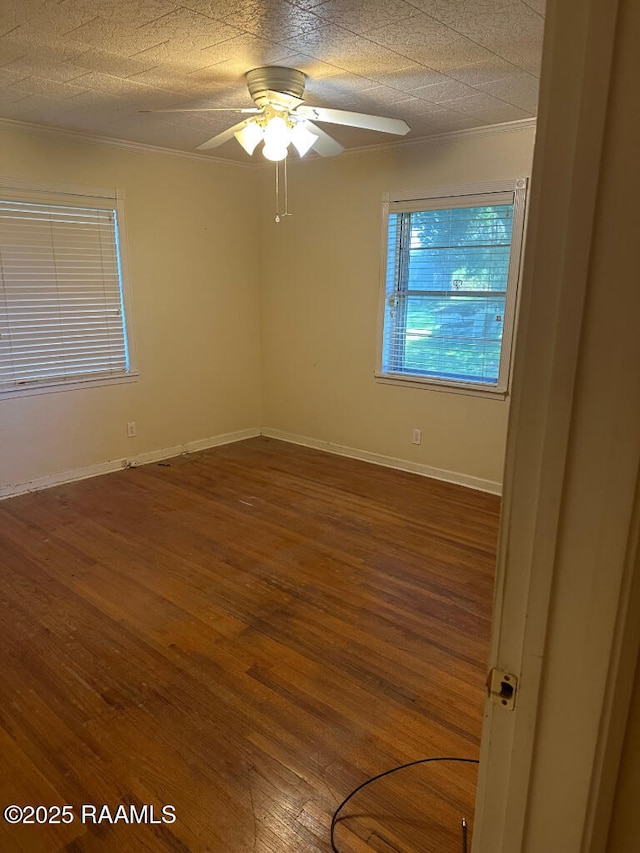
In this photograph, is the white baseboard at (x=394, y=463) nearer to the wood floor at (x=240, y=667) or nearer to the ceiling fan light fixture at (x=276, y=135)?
the wood floor at (x=240, y=667)

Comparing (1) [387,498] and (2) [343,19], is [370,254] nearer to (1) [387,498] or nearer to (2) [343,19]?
(1) [387,498]

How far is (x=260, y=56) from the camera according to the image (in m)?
2.43

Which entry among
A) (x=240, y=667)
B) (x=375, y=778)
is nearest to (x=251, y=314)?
(x=240, y=667)

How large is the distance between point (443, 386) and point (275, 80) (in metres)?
2.38

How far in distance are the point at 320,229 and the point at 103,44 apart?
8.24 ft

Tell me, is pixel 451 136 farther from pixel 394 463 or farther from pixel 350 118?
pixel 394 463

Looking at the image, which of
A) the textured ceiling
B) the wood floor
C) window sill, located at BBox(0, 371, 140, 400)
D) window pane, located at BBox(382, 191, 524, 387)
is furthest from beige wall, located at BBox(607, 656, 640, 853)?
window sill, located at BBox(0, 371, 140, 400)

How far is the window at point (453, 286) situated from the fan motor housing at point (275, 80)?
1607mm

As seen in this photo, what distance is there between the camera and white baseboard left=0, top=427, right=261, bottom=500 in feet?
13.1

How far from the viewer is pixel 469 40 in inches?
88.7

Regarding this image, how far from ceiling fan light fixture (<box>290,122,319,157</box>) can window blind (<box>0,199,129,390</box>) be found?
1.97 meters

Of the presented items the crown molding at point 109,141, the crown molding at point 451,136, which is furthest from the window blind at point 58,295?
the crown molding at point 451,136

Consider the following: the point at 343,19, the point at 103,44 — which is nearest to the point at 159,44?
the point at 103,44

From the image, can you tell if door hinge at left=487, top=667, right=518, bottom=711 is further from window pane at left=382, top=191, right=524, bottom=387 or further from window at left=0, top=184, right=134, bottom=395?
window at left=0, top=184, right=134, bottom=395
